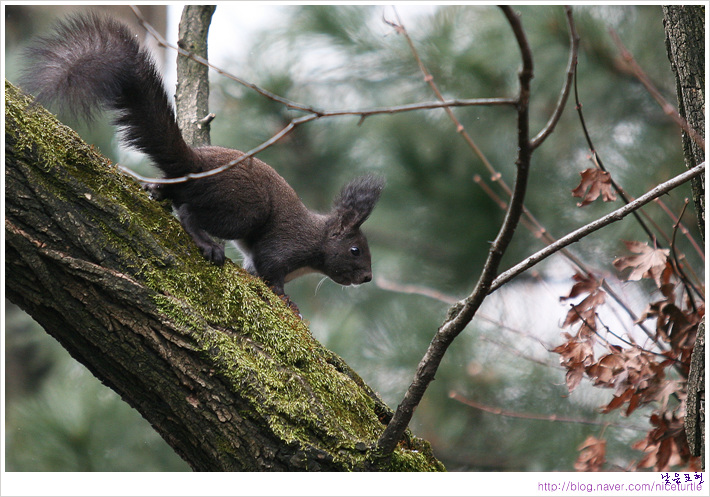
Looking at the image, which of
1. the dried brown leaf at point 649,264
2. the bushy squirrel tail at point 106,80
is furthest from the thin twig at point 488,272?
the bushy squirrel tail at point 106,80

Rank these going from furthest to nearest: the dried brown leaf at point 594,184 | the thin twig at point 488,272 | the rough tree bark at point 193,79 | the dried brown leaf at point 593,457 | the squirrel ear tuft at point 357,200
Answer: the squirrel ear tuft at point 357,200 → the rough tree bark at point 193,79 → the dried brown leaf at point 593,457 → the dried brown leaf at point 594,184 → the thin twig at point 488,272

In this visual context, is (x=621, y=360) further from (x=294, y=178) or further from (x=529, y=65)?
(x=294, y=178)

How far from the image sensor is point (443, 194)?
17.6 ft

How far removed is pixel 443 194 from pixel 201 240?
127 inches

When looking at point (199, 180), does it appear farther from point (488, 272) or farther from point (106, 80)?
point (488, 272)

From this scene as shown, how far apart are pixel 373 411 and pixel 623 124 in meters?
3.49

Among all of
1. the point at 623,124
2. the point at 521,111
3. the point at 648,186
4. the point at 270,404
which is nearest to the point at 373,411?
the point at 270,404

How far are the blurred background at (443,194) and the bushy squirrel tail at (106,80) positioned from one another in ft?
6.95

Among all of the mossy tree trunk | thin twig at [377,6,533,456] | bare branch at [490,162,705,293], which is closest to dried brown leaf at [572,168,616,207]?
bare branch at [490,162,705,293]

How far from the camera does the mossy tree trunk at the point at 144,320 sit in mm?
1818

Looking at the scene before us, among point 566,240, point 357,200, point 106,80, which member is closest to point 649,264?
point 566,240

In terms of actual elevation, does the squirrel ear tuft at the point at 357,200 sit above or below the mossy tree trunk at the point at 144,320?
above

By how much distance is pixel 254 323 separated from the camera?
7.06 ft

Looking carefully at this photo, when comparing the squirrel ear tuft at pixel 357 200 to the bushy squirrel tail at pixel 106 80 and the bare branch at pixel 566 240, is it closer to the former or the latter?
the bushy squirrel tail at pixel 106 80
